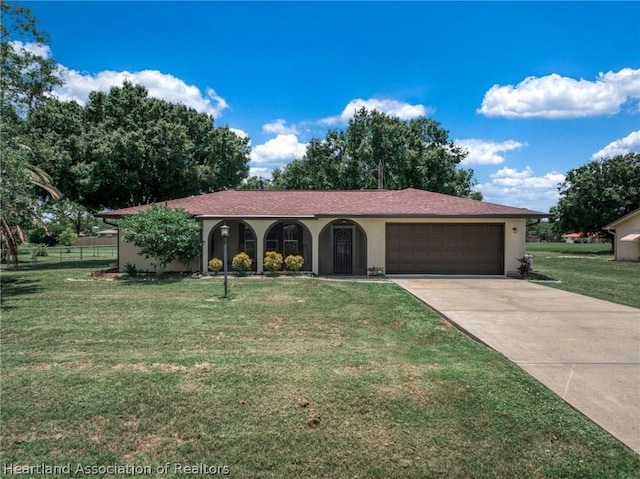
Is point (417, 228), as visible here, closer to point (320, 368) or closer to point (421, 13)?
point (421, 13)

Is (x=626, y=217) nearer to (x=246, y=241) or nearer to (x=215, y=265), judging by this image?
(x=246, y=241)

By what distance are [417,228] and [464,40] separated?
23.5ft

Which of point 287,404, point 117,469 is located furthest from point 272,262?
point 117,469

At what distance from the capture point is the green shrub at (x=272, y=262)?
14.5 m

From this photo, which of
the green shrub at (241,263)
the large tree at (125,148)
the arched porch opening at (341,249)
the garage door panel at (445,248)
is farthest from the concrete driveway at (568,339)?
the large tree at (125,148)

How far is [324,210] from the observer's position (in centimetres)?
1545

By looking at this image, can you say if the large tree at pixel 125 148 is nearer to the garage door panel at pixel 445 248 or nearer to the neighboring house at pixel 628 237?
the garage door panel at pixel 445 248

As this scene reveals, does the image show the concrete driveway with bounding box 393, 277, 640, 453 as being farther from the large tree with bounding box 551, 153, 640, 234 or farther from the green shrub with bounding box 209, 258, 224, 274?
the large tree with bounding box 551, 153, 640, 234

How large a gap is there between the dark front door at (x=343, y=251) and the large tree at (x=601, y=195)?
2727 cm

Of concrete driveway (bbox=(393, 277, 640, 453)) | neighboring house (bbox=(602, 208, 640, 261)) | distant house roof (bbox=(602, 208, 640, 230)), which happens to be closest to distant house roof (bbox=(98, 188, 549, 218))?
concrete driveway (bbox=(393, 277, 640, 453))

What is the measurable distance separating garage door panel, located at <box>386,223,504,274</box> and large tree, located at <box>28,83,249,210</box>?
13195mm

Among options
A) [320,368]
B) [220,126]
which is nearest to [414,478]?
[320,368]

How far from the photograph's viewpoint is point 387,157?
3103 centimetres

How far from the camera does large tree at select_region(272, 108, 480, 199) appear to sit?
2983cm
